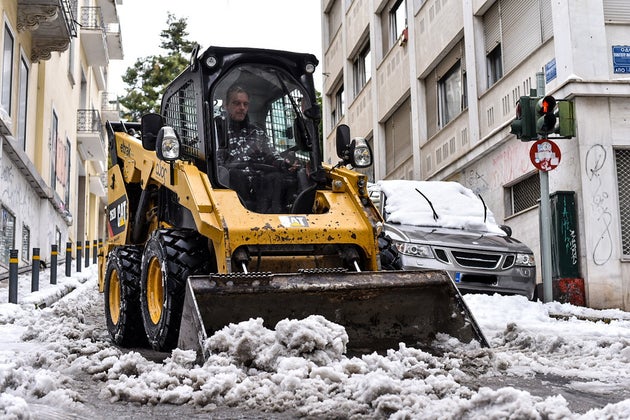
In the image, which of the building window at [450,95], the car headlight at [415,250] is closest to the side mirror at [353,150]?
the car headlight at [415,250]

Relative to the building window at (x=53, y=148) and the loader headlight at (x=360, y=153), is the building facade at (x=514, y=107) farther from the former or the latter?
the building window at (x=53, y=148)

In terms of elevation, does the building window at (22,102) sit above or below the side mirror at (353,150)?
above

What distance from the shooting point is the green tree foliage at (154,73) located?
4981cm

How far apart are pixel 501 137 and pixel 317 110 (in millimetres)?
9058

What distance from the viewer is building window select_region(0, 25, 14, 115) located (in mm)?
17266

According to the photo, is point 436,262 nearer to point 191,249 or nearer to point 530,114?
point 530,114

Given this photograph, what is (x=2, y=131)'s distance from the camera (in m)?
15.9

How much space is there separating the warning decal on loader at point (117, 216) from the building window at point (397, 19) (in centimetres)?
1551

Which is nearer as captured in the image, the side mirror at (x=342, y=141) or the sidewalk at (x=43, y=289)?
the side mirror at (x=342, y=141)

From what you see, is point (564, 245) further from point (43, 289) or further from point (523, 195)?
point (43, 289)

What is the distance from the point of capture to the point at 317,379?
4.65 m

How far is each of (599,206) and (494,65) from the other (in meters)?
5.29

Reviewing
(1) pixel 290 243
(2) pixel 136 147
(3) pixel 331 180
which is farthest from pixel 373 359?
(2) pixel 136 147

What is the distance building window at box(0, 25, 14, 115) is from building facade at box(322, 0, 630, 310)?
32.0ft
